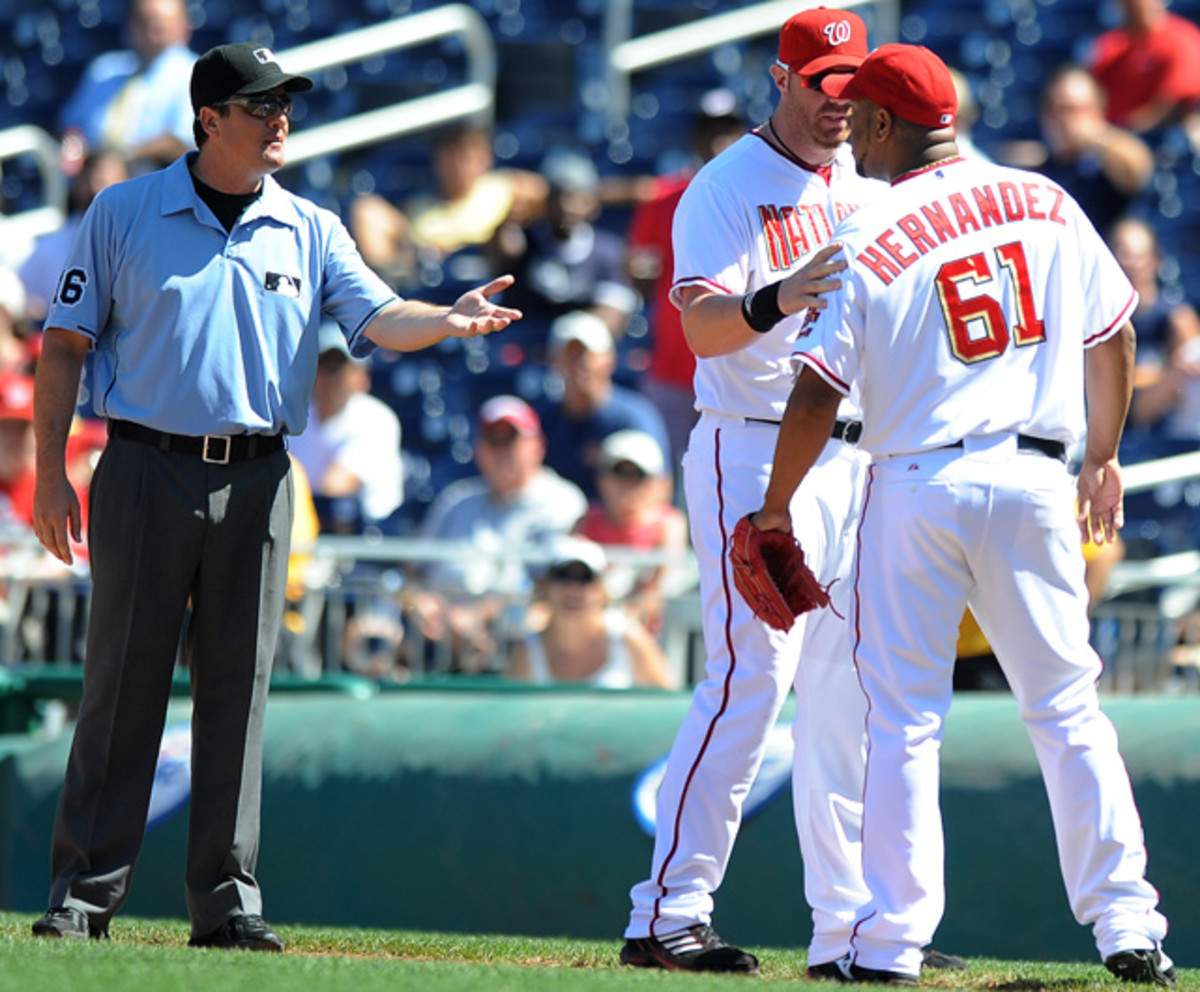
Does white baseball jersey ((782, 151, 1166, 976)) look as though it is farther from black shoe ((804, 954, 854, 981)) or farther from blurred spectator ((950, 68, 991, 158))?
blurred spectator ((950, 68, 991, 158))

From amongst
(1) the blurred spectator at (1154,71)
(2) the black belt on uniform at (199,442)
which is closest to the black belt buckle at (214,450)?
(2) the black belt on uniform at (199,442)

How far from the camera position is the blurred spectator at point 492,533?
27.7ft

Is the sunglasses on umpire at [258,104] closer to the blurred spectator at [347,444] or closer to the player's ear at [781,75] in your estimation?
the player's ear at [781,75]

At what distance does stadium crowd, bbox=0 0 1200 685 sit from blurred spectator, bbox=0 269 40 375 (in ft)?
0.06

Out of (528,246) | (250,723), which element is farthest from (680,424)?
(250,723)

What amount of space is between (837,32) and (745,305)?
0.73 meters

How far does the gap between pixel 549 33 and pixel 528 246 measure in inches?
139

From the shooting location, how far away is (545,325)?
37.7ft

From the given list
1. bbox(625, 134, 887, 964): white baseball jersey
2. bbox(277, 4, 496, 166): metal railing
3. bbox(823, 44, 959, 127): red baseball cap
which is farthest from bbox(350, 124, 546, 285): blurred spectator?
bbox(823, 44, 959, 127): red baseball cap

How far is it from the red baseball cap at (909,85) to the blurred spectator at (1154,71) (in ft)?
24.6

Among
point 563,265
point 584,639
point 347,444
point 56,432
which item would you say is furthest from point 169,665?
point 563,265

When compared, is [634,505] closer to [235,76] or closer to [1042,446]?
[235,76]

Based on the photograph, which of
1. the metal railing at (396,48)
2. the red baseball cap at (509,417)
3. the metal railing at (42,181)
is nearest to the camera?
the red baseball cap at (509,417)

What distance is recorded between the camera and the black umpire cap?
497cm
